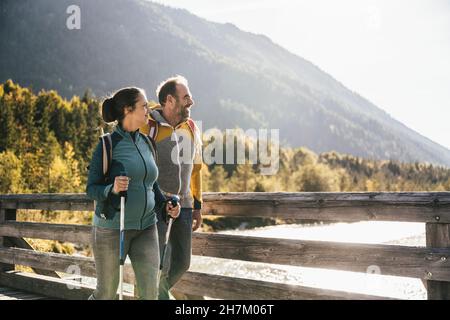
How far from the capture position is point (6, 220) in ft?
22.4

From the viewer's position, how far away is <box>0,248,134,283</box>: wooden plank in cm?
557

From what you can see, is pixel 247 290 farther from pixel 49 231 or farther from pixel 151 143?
pixel 49 231

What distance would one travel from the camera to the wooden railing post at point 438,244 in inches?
143

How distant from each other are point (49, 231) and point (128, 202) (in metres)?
3.28

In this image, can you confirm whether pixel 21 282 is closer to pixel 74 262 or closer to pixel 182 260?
pixel 74 262

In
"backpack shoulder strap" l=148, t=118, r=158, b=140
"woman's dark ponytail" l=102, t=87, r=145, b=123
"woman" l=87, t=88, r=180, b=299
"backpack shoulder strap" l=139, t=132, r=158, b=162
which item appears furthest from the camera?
"backpack shoulder strap" l=148, t=118, r=158, b=140

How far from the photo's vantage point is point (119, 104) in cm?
343

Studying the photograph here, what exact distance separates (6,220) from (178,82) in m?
4.06

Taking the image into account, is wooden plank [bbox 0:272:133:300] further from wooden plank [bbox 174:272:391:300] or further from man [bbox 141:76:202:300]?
man [bbox 141:76:202:300]

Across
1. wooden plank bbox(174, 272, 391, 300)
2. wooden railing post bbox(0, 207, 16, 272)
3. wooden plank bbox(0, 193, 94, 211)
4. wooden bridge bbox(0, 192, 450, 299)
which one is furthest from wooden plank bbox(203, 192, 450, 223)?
wooden railing post bbox(0, 207, 16, 272)

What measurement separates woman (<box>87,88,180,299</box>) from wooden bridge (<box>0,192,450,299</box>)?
4.20ft

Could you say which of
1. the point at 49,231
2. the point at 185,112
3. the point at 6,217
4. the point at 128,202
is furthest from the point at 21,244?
the point at 128,202

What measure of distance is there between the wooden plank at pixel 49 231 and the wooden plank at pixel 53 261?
0.20 meters

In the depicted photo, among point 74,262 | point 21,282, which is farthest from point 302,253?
point 21,282
